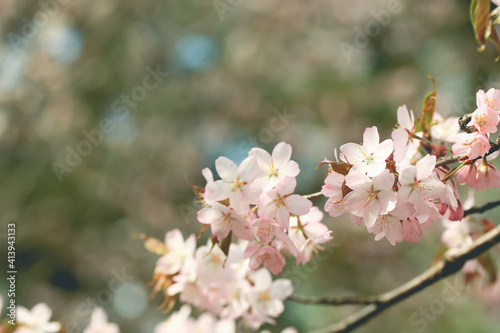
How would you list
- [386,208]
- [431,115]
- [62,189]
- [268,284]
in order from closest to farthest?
[386,208] → [431,115] → [268,284] → [62,189]

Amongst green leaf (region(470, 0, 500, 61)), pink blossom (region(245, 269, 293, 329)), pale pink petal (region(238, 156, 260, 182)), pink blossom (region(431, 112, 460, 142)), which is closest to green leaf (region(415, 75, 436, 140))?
pink blossom (region(431, 112, 460, 142))

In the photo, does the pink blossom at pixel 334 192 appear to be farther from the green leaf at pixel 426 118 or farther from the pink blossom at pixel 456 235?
the pink blossom at pixel 456 235

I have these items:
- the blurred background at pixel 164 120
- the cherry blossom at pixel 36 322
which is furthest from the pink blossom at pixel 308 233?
the blurred background at pixel 164 120

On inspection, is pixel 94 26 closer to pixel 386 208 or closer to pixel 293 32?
pixel 293 32

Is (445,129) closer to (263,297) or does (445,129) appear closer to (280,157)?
(280,157)

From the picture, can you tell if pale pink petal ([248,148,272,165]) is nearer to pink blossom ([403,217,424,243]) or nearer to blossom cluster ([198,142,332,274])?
blossom cluster ([198,142,332,274])

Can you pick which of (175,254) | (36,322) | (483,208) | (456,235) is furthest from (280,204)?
(36,322)

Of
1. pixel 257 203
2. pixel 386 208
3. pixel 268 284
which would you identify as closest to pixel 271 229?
pixel 257 203
